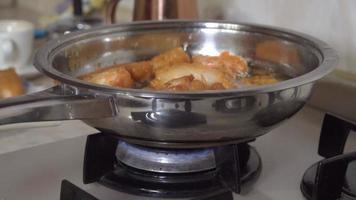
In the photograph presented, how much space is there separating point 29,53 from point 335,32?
23.1 inches

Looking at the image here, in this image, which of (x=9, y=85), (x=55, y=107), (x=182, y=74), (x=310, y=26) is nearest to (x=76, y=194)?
(x=55, y=107)

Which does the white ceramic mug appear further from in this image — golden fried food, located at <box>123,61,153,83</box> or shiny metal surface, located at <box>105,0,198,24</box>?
golden fried food, located at <box>123,61,153,83</box>

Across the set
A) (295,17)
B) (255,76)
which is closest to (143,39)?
(255,76)

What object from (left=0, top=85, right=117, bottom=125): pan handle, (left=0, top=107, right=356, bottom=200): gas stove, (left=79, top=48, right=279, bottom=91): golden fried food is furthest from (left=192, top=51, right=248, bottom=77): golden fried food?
(left=0, top=85, right=117, bottom=125): pan handle

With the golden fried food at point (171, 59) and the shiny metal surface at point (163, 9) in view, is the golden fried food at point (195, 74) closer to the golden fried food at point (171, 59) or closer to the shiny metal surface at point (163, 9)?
the golden fried food at point (171, 59)

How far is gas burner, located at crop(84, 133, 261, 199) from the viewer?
567 mm

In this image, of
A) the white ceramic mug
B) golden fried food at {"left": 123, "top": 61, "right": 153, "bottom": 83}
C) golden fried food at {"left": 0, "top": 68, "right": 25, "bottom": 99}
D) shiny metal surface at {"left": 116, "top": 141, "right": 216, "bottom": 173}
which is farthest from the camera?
the white ceramic mug

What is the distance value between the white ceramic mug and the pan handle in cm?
53

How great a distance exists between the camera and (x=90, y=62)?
2.48 feet

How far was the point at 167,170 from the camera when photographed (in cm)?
59

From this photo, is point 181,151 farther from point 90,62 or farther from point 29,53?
point 29,53

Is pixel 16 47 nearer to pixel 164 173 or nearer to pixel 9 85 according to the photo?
pixel 9 85

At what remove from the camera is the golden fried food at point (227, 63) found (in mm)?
731

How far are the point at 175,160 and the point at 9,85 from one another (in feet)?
1.33
